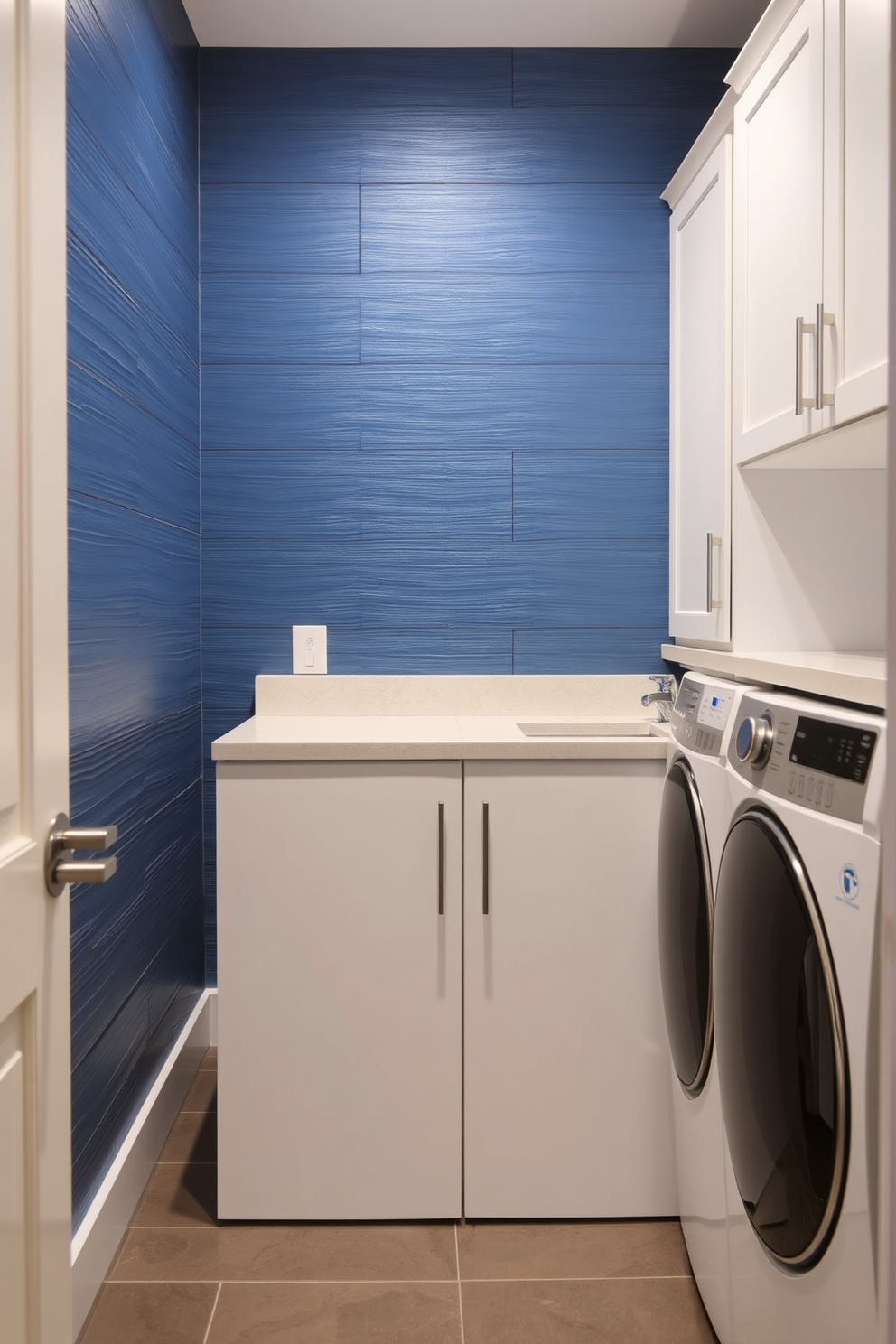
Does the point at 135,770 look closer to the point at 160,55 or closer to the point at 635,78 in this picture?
the point at 160,55

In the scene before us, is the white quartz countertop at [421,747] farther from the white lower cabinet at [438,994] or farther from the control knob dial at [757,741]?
the control knob dial at [757,741]

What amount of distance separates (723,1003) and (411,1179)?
809 mm

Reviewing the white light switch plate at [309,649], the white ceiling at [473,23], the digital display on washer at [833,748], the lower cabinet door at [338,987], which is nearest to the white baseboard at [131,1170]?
the lower cabinet door at [338,987]

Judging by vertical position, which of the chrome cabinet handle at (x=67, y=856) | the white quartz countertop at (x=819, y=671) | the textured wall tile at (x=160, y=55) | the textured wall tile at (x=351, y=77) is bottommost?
the chrome cabinet handle at (x=67, y=856)

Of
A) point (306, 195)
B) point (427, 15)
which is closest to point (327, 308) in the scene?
point (306, 195)

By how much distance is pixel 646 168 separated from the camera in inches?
96.2

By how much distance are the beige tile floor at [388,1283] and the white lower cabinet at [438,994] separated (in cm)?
5

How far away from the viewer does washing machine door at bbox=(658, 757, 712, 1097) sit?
1558mm

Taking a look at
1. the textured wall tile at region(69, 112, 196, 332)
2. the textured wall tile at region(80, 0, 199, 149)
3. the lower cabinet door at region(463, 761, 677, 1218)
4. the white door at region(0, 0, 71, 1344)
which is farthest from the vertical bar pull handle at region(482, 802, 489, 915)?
the textured wall tile at region(80, 0, 199, 149)

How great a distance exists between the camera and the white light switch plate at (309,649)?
2.47m

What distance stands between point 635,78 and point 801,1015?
230 cm

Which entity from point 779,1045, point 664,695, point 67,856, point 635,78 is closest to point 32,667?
point 67,856

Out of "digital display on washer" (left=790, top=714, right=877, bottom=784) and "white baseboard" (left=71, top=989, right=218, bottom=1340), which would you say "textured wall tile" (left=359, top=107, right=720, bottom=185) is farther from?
"white baseboard" (left=71, top=989, right=218, bottom=1340)

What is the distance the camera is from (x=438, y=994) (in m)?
1.84
